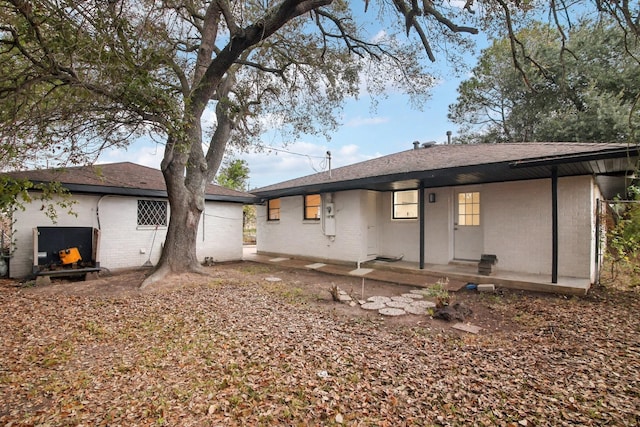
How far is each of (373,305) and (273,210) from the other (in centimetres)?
774

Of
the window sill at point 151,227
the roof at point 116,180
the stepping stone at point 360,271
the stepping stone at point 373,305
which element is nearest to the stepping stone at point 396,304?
the stepping stone at point 373,305

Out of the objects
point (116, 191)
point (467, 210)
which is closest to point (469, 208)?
point (467, 210)

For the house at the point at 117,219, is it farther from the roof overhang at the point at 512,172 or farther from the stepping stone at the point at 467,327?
the stepping stone at the point at 467,327

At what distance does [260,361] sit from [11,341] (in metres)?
3.11

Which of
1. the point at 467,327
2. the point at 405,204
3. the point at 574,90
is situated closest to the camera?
the point at 467,327

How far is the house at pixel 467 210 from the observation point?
6.24 metres

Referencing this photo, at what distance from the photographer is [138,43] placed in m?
4.00

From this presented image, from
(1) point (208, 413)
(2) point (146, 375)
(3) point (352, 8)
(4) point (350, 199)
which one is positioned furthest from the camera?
(4) point (350, 199)

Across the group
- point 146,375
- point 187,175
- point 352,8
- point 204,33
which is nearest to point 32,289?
point 187,175

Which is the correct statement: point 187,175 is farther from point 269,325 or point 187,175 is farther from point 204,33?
point 269,325

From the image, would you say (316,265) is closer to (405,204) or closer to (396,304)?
(405,204)

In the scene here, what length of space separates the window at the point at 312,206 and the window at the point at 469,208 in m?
4.55

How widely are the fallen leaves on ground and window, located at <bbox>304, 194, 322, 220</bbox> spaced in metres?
5.87

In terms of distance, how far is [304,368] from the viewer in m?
2.96
